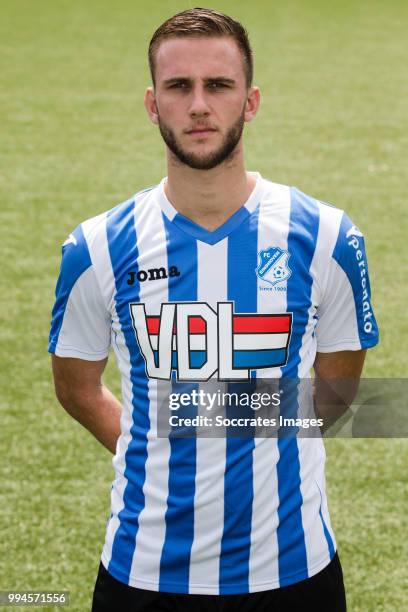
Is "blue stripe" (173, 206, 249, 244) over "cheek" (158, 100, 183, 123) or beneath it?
beneath

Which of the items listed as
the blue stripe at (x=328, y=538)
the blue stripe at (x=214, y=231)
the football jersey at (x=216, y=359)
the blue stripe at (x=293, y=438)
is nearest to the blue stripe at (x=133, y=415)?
the football jersey at (x=216, y=359)

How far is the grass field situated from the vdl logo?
1.78m

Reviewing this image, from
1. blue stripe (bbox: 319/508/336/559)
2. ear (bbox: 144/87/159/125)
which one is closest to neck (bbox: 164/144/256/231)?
ear (bbox: 144/87/159/125)

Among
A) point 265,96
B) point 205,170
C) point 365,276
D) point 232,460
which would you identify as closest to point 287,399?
point 232,460

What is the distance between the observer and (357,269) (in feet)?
8.15

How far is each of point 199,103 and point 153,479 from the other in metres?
0.86

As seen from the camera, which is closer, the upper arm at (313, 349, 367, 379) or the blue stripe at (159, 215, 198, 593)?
the blue stripe at (159, 215, 198, 593)

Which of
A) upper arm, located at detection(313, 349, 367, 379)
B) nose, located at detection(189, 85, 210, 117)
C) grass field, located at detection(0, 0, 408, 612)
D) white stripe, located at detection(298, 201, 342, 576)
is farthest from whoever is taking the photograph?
grass field, located at detection(0, 0, 408, 612)

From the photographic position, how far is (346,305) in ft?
8.32

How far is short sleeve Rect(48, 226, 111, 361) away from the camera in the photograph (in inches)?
98.2

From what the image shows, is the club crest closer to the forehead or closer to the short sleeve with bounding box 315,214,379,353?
the short sleeve with bounding box 315,214,379,353

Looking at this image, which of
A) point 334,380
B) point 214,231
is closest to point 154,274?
point 214,231

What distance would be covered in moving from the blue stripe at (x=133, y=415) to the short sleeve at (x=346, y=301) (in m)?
0.46

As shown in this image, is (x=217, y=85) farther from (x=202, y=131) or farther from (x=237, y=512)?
(x=237, y=512)
